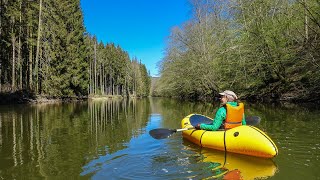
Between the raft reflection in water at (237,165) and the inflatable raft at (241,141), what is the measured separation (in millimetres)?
131

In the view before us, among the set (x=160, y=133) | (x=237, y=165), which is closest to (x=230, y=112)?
(x=237, y=165)

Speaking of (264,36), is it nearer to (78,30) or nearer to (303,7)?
(303,7)

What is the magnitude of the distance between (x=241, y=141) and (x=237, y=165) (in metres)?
0.80

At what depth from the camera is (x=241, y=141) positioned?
7.18 metres

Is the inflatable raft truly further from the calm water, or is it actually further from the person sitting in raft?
the person sitting in raft

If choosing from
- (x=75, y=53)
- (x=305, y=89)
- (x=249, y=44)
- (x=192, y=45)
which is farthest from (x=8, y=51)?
(x=305, y=89)

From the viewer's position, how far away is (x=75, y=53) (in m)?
40.4

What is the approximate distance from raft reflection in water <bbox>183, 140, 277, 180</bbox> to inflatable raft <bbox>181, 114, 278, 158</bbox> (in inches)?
5.1

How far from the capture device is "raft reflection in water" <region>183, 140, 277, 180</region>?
580cm

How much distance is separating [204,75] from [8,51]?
21.7 metres

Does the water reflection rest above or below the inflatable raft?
below

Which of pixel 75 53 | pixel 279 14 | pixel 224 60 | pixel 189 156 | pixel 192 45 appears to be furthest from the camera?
pixel 75 53

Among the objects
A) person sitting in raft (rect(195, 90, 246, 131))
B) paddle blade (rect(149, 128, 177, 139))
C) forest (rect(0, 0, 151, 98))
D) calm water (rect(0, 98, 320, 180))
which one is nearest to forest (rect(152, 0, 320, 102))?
calm water (rect(0, 98, 320, 180))

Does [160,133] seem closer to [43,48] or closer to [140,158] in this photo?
[140,158]
